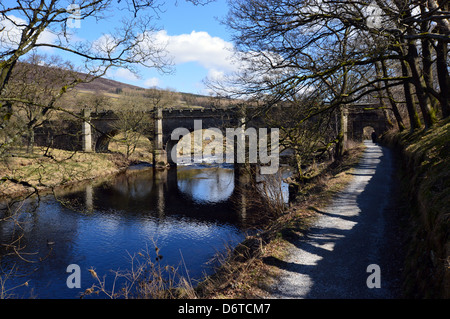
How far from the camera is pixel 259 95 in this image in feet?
32.3

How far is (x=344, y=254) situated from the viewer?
21.4 ft

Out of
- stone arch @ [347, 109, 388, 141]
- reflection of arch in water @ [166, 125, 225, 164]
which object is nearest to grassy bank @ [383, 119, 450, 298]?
reflection of arch in water @ [166, 125, 225, 164]

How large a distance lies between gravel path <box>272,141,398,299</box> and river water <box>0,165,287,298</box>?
2.30m

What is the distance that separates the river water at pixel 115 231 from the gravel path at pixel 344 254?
2299 mm

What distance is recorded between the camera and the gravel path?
17.4 feet

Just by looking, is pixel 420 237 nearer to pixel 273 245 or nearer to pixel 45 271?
pixel 273 245

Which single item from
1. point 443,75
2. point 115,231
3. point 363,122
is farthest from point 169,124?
point 443,75

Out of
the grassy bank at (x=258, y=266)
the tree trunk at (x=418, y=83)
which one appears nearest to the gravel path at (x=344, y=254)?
the grassy bank at (x=258, y=266)

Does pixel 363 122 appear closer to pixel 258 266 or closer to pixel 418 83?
pixel 418 83

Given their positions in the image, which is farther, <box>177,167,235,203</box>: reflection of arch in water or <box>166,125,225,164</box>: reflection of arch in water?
<box>166,125,225,164</box>: reflection of arch in water

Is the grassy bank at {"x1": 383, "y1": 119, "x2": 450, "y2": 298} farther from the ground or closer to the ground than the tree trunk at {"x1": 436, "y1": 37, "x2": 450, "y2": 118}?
closer to the ground

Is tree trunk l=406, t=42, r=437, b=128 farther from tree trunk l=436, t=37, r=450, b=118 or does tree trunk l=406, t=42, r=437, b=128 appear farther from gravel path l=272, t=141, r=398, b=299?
gravel path l=272, t=141, r=398, b=299

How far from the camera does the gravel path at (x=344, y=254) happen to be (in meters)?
5.32

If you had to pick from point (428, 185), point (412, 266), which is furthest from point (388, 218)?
point (412, 266)
